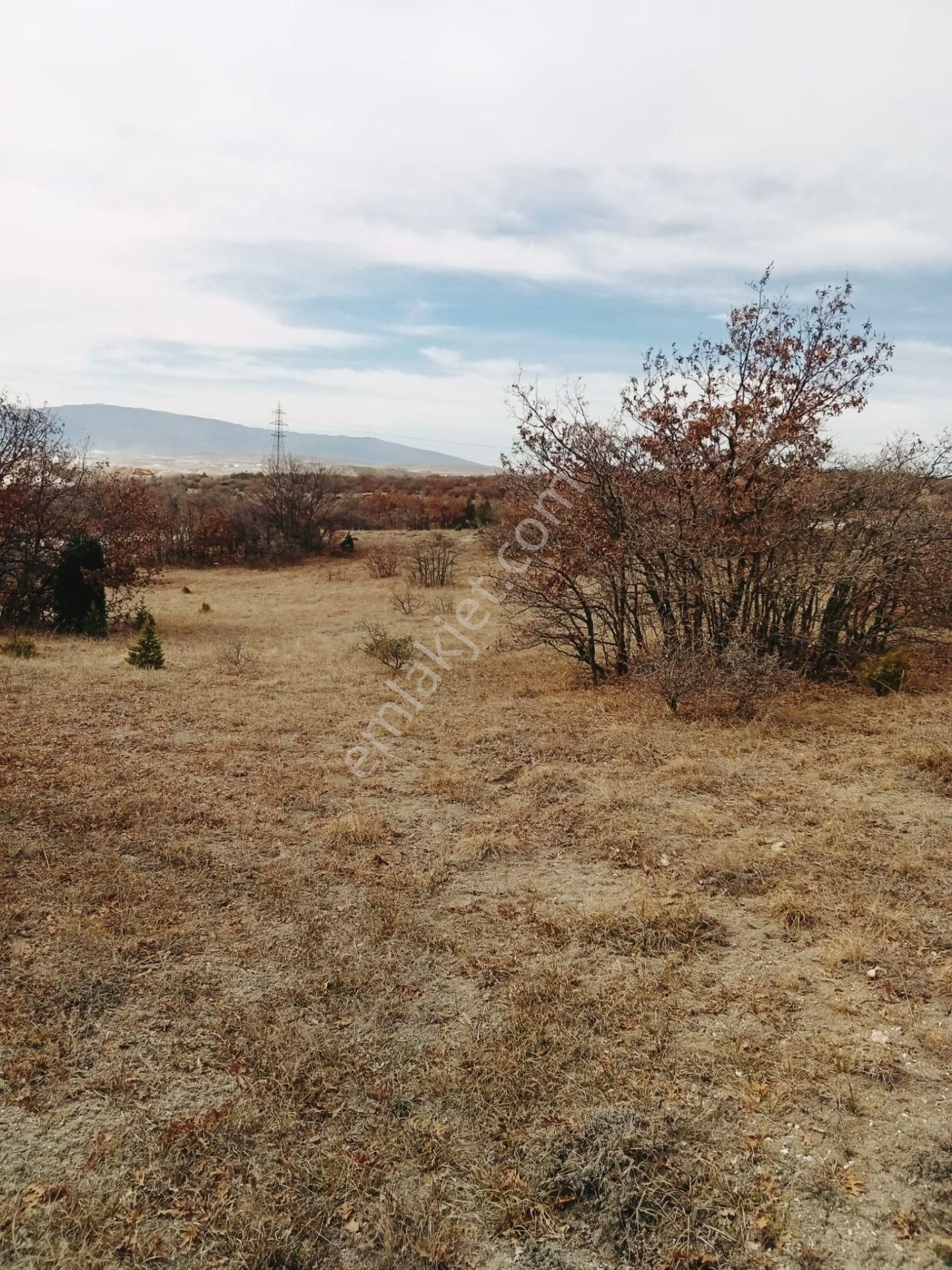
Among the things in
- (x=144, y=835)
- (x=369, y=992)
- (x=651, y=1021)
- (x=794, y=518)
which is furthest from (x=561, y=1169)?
(x=794, y=518)

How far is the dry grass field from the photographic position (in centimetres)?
254

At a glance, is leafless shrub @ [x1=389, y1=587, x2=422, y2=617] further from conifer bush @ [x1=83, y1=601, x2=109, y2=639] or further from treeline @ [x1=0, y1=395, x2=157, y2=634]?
conifer bush @ [x1=83, y1=601, x2=109, y2=639]

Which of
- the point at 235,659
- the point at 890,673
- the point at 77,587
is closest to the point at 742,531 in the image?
the point at 890,673

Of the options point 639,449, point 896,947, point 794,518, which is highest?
point 639,449

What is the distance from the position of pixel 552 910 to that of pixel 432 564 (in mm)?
17709

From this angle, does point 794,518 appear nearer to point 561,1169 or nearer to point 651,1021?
point 651,1021

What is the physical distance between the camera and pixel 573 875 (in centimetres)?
496

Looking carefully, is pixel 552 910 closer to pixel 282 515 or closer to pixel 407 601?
pixel 407 601

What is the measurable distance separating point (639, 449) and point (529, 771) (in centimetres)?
509

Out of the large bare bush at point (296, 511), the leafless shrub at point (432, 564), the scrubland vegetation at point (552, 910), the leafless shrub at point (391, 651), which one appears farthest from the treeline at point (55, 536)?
the large bare bush at point (296, 511)

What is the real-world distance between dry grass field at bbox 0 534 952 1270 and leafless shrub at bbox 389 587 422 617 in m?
9.31

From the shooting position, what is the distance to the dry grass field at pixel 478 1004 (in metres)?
2.54

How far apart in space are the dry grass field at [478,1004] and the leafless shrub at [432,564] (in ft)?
46.5

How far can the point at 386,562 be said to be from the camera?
2345cm
